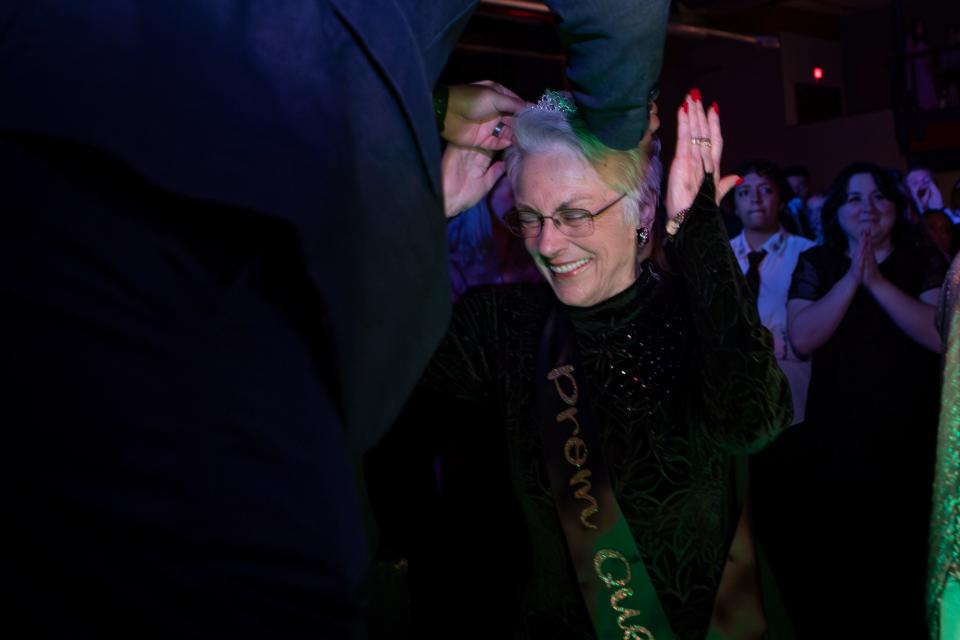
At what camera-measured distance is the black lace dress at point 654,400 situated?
1597 mm

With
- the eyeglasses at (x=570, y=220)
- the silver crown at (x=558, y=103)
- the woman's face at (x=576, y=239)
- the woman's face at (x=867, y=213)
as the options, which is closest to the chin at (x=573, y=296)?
the woman's face at (x=576, y=239)

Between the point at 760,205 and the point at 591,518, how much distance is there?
9.82 ft

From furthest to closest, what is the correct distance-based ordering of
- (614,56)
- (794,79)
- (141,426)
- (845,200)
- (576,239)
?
(794,79)
(845,200)
(576,239)
(614,56)
(141,426)

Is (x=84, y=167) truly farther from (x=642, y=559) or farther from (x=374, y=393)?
(x=642, y=559)

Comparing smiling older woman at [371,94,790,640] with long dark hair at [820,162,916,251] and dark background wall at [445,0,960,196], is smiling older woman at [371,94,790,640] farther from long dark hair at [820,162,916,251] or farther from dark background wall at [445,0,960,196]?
dark background wall at [445,0,960,196]

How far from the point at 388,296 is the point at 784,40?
11.9 m

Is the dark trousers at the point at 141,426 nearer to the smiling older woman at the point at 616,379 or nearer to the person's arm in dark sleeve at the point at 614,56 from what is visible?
the person's arm in dark sleeve at the point at 614,56

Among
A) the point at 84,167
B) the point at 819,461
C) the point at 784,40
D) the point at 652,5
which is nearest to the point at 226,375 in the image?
the point at 84,167

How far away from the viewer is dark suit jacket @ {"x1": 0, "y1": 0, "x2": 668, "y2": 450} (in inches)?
24.4

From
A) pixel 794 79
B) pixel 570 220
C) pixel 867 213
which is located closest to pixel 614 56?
pixel 570 220

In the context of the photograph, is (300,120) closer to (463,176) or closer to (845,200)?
(463,176)

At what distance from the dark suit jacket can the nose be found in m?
1.04

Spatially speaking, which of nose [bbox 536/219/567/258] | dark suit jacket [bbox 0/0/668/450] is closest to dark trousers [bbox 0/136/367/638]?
dark suit jacket [bbox 0/0/668/450]

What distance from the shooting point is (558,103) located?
1.84 metres
